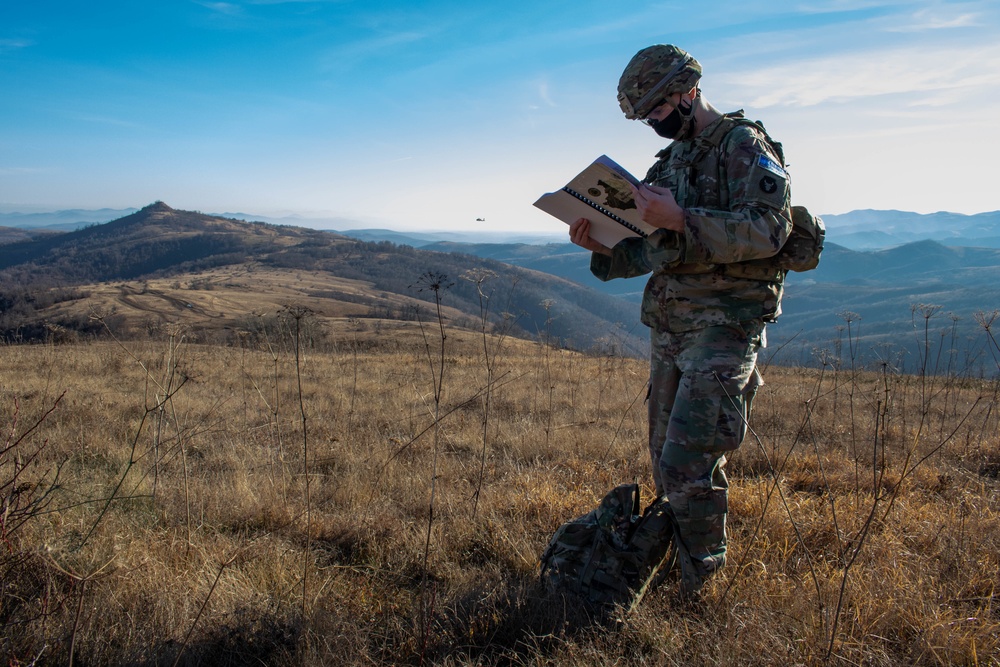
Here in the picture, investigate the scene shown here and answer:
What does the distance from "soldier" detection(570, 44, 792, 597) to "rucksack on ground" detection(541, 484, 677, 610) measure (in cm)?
11

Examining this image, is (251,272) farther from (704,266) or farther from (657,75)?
(704,266)

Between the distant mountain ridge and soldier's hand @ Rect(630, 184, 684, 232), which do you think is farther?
the distant mountain ridge

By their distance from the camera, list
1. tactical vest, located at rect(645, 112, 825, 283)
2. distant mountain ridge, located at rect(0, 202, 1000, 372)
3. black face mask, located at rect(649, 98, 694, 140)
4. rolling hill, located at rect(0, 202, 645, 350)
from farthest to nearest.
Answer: distant mountain ridge, located at rect(0, 202, 1000, 372), rolling hill, located at rect(0, 202, 645, 350), black face mask, located at rect(649, 98, 694, 140), tactical vest, located at rect(645, 112, 825, 283)

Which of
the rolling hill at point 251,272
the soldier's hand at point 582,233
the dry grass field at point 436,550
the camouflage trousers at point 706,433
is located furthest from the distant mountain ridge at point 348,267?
the camouflage trousers at point 706,433

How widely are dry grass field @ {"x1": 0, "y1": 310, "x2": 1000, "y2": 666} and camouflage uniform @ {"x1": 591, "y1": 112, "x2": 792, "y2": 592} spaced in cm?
22

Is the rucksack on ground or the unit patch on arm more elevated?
the unit patch on arm

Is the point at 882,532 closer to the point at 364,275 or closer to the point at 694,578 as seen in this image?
the point at 694,578

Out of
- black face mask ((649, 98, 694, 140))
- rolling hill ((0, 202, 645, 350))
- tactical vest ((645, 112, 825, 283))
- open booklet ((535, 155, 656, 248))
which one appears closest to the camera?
open booklet ((535, 155, 656, 248))

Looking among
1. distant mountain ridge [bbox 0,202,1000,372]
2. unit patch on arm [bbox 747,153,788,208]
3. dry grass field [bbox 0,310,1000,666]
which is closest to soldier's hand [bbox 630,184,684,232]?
unit patch on arm [bbox 747,153,788,208]

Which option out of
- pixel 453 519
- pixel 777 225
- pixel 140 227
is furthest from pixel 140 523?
pixel 140 227

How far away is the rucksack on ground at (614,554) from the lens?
6.68 ft

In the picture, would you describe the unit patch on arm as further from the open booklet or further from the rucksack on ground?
the rucksack on ground

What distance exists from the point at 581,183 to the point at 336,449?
9.52 ft

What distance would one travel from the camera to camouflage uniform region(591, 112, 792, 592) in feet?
5.98
